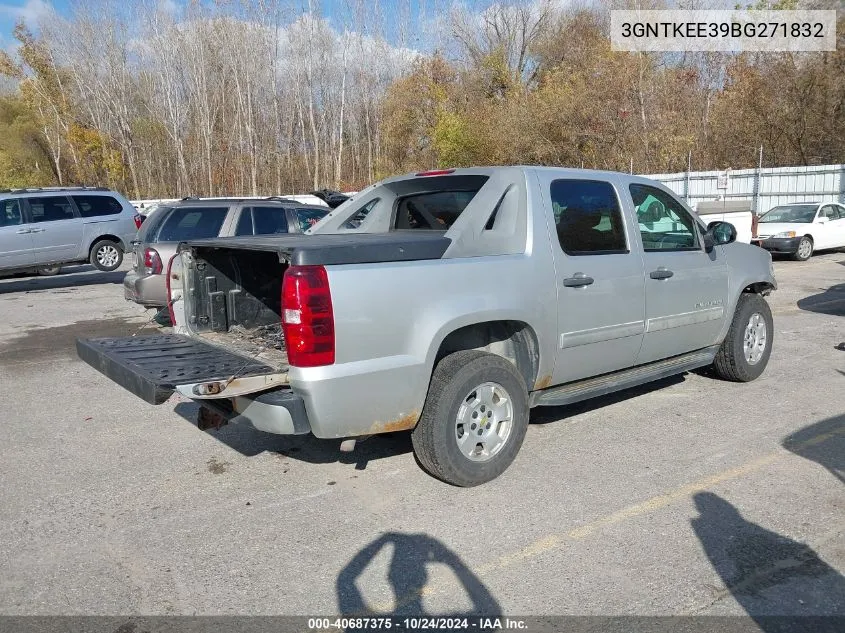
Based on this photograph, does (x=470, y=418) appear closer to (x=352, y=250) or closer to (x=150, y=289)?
(x=352, y=250)

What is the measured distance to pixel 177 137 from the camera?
1759 inches

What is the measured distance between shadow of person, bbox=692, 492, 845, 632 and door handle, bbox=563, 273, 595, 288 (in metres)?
1.59

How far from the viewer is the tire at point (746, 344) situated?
631 cm

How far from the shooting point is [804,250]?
17438mm

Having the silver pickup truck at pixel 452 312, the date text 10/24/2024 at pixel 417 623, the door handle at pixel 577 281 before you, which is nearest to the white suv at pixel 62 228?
the silver pickup truck at pixel 452 312

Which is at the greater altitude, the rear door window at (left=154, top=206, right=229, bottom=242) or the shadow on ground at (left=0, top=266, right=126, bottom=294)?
the rear door window at (left=154, top=206, right=229, bottom=242)

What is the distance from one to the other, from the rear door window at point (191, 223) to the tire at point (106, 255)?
6.33m

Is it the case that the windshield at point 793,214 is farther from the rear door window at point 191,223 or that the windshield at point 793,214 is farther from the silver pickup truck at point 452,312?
the rear door window at point 191,223

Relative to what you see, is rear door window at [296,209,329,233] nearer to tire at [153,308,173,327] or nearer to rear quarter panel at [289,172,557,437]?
tire at [153,308,173,327]

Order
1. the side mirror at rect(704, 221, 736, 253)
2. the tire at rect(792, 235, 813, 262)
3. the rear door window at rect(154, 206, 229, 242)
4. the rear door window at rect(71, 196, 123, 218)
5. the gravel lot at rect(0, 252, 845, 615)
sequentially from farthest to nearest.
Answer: the tire at rect(792, 235, 813, 262) < the rear door window at rect(71, 196, 123, 218) < the rear door window at rect(154, 206, 229, 242) < the side mirror at rect(704, 221, 736, 253) < the gravel lot at rect(0, 252, 845, 615)

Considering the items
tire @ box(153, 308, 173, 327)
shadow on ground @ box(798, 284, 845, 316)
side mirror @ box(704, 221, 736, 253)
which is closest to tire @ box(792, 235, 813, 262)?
shadow on ground @ box(798, 284, 845, 316)

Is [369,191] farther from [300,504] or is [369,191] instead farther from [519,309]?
[300,504]

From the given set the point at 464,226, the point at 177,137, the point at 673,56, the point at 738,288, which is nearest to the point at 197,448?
the point at 464,226

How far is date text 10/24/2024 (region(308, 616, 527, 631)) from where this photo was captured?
2961mm
